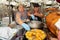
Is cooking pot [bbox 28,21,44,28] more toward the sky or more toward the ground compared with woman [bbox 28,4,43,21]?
more toward the ground

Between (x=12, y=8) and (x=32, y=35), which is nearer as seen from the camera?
(x=32, y=35)

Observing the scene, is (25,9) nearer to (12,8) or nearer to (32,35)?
(12,8)

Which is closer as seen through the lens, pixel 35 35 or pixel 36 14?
pixel 35 35

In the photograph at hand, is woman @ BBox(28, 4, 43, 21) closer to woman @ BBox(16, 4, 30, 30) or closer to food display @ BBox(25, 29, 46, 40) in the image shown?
woman @ BBox(16, 4, 30, 30)

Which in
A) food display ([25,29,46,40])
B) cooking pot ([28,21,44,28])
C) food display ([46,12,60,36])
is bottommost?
food display ([25,29,46,40])

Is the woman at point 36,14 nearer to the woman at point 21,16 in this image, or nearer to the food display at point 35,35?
the woman at point 21,16

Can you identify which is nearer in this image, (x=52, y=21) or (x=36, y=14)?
(x=52, y=21)

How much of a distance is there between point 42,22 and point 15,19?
0.50 ft

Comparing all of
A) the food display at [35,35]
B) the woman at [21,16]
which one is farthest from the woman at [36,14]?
the food display at [35,35]

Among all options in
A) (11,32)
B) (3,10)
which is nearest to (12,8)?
(3,10)

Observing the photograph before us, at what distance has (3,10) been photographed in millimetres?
844

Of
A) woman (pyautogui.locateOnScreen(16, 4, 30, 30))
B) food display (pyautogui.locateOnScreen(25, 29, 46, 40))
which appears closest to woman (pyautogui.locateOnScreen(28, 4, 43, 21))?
woman (pyautogui.locateOnScreen(16, 4, 30, 30))

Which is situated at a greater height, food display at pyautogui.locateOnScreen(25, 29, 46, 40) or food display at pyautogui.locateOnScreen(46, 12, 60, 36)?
food display at pyautogui.locateOnScreen(46, 12, 60, 36)

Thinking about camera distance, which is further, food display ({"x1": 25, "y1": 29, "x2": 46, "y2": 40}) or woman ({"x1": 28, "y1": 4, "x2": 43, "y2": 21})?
woman ({"x1": 28, "y1": 4, "x2": 43, "y2": 21})
